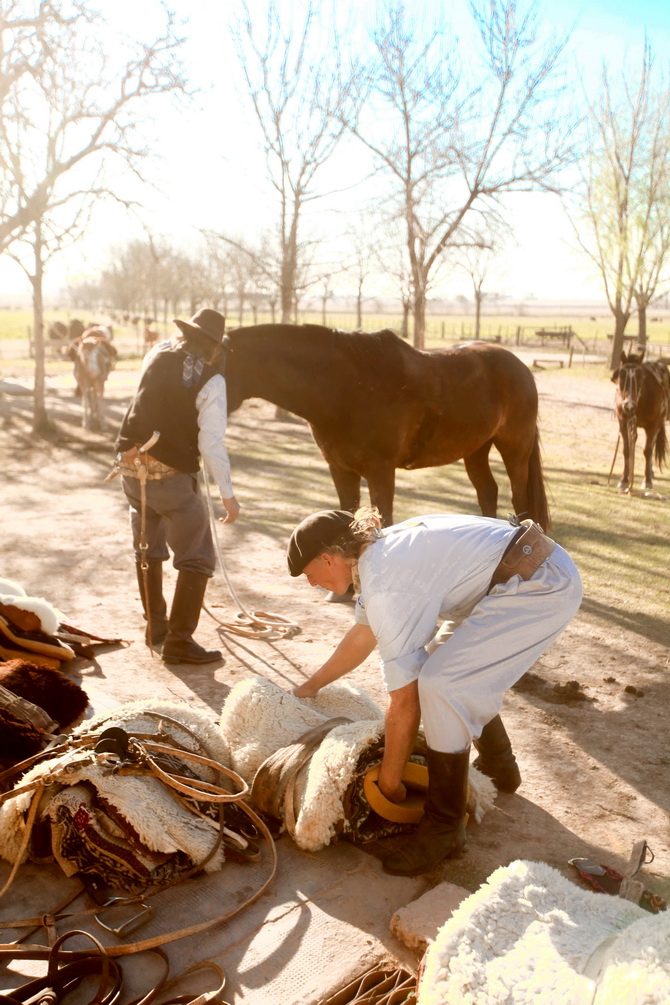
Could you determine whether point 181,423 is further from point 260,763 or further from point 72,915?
point 72,915

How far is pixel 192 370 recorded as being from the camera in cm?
461

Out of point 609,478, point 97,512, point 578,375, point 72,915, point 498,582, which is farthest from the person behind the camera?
point 578,375

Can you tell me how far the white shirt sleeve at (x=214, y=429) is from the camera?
4.61 metres

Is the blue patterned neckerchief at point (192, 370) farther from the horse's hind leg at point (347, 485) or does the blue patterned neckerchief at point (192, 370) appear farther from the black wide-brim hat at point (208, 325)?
the horse's hind leg at point (347, 485)

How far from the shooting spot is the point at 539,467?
7277 millimetres

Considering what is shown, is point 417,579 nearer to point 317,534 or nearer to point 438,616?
point 438,616

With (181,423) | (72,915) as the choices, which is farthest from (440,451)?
(72,915)

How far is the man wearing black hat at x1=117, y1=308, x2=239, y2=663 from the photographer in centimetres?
462

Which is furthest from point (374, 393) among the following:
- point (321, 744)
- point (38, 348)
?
point (38, 348)

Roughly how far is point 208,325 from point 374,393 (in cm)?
164

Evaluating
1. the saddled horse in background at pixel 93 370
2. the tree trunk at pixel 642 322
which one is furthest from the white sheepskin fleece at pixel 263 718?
the tree trunk at pixel 642 322

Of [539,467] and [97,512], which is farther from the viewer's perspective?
[97,512]

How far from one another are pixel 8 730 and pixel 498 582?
2113mm

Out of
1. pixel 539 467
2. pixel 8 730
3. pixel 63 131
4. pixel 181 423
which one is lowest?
pixel 8 730
